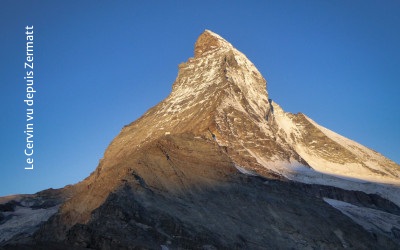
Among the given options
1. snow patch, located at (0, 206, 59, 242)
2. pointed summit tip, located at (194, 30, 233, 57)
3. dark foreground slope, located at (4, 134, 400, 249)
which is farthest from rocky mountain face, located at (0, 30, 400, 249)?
pointed summit tip, located at (194, 30, 233, 57)

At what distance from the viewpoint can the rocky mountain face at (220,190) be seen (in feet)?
202

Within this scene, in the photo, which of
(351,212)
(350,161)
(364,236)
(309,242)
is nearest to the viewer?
(309,242)

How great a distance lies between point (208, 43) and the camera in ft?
570

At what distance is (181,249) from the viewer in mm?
57938

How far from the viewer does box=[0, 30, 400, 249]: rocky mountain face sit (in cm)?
6150

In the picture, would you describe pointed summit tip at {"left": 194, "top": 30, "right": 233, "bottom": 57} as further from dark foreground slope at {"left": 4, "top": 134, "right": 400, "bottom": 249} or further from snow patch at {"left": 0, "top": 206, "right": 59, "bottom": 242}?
dark foreground slope at {"left": 4, "top": 134, "right": 400, "bottom": 249}

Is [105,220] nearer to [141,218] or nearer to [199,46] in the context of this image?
[141,218]

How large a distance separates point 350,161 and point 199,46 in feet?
181

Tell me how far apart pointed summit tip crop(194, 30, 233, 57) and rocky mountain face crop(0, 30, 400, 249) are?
677 inches

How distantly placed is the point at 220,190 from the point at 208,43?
332 ft

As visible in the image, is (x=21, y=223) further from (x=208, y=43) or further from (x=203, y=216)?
(x=208, y=43)

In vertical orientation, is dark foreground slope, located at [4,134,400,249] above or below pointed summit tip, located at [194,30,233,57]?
below

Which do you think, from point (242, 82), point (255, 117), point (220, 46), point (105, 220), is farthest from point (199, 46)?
point (105, 220)

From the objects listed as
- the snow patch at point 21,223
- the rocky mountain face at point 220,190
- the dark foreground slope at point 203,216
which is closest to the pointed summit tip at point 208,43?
the rocky mountain face at point 220,190
